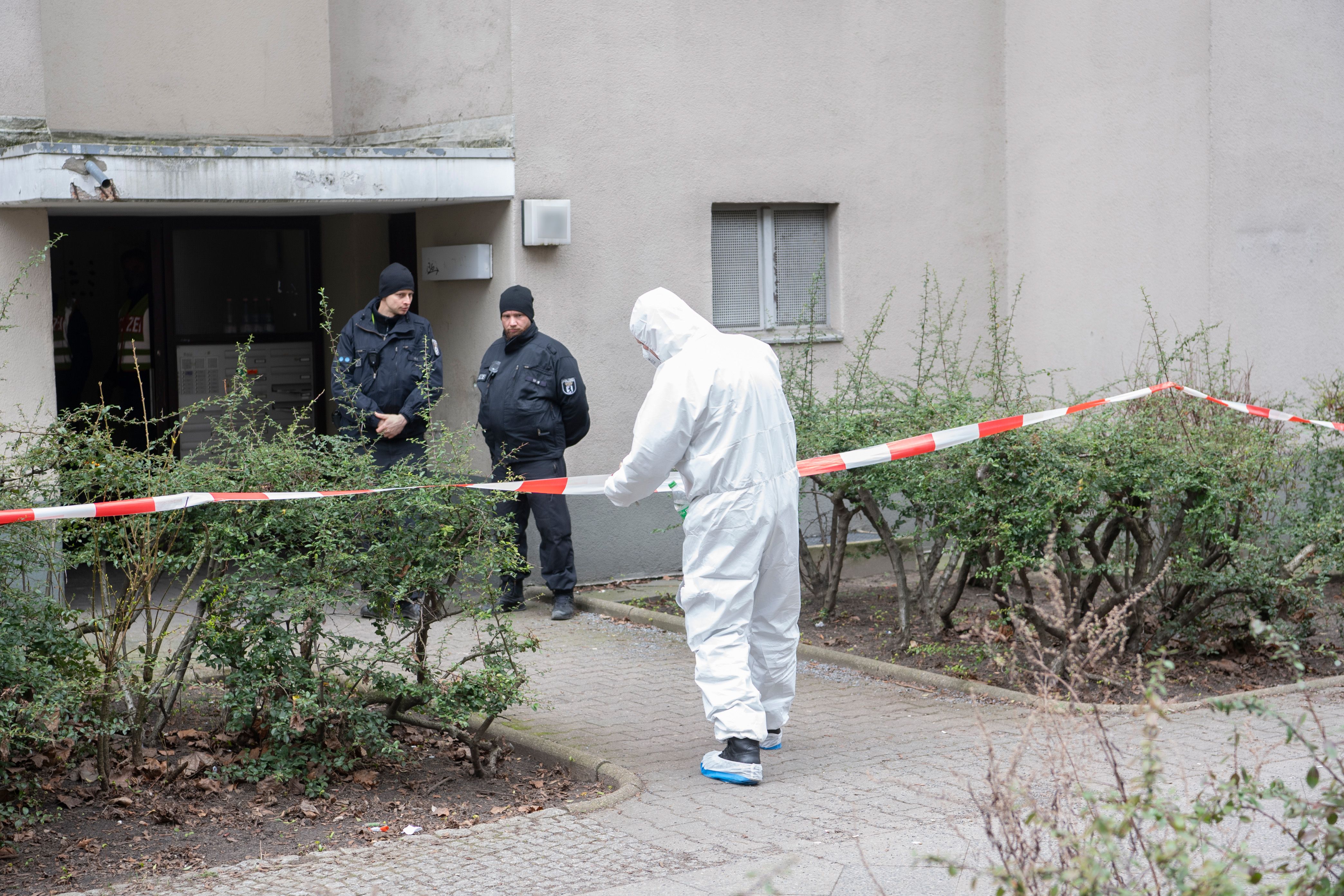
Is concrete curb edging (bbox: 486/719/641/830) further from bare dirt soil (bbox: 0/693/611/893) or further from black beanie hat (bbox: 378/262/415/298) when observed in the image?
black beanie hat (bbox: 378/262/415/298)

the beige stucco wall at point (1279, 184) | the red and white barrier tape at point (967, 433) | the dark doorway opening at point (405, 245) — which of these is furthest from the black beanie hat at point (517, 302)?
the beige stucco wall at point (1279, 184)

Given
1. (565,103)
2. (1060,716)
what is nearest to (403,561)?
(1060,716)

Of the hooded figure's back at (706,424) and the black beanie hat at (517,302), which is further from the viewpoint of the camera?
the black beanie hat at (517,302)

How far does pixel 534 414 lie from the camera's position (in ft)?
27.8

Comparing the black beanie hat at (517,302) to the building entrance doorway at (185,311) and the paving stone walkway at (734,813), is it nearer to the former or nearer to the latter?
the paving stone walkway at (734,813)

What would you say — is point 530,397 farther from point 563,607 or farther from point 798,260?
point 798,260

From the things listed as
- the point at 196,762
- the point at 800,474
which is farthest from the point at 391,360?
the point at 196,762

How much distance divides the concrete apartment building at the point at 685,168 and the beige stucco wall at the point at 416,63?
0.09 feet

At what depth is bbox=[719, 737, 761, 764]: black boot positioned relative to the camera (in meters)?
5.40

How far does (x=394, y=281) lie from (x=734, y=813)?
4.46 meters

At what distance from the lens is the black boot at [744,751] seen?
5402 millimetres

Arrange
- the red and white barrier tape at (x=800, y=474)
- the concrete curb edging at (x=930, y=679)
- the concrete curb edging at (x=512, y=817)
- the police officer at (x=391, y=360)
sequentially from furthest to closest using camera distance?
the police officer at (x=391, y=360), the concrete curb edging at (x=930, y=679), the red and white barrier tape at (x=800, y=474), the concrete curb edging at (x=512, y=817)

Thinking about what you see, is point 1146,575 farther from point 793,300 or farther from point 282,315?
point 282,315

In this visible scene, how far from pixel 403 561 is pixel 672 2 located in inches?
224
